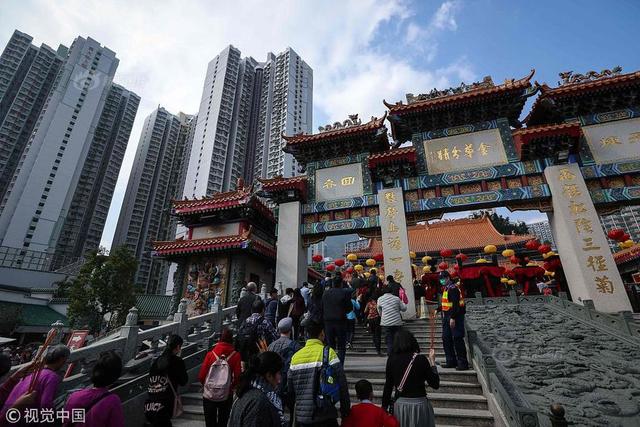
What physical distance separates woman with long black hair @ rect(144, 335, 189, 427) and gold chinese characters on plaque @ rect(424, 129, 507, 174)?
12.6 metres

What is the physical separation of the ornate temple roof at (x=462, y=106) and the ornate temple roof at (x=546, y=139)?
1.82 meters

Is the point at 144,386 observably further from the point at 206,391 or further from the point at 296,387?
the point at 296,387

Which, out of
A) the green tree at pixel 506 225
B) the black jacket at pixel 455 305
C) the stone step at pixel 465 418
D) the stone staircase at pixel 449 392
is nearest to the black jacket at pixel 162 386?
the stone staircase at pixel 449 392

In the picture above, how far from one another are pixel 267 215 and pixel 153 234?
48.8 m

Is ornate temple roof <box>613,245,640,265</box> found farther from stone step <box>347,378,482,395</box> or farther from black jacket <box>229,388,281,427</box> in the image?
black jacket <box>229,388,281,427</box>

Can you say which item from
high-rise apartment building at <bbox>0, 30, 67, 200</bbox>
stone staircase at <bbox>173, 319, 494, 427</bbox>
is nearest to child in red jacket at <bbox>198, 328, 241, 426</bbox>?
stone staircase at <bbox>173, 319, 494, 427</bbox>

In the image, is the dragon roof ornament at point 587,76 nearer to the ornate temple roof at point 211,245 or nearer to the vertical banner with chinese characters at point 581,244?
the vertical banner with chinese characters at point 581,244

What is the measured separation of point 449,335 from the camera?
614 centimetres

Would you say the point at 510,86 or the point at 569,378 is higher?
the point at 510,86

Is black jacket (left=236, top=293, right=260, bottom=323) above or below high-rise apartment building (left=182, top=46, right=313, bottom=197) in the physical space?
below

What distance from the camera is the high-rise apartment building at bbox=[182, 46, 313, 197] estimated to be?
54688mm

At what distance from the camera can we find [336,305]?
556 centimetres

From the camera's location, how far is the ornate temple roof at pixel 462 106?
1353 centimetres

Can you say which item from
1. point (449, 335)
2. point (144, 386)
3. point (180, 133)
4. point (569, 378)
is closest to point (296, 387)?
point (449, 335)
